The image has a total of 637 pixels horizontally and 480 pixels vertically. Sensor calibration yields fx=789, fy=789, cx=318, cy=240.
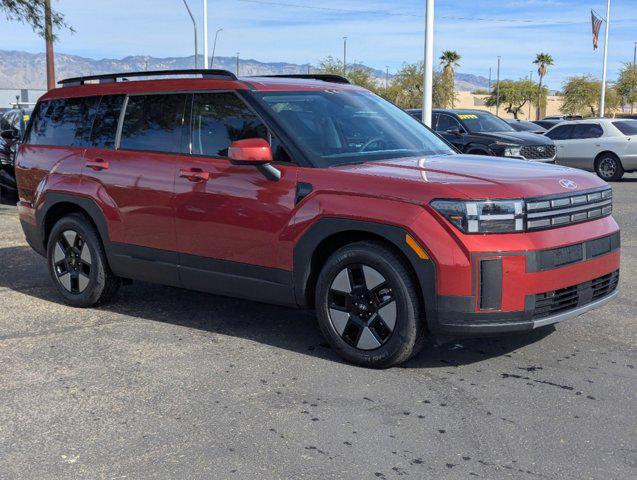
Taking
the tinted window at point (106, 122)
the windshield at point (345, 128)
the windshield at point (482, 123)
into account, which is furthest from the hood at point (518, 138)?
the tinted window at point (106, 122)

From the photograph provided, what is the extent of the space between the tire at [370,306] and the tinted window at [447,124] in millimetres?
12852

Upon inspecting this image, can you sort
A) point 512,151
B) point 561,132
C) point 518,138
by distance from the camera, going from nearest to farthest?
point 512,151 → point 518,138 → point 561,132

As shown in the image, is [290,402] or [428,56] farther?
[428,56]

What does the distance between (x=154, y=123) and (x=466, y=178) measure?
2586 mm

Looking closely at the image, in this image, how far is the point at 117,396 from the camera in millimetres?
4453

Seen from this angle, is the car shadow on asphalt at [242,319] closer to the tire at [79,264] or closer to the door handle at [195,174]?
the tire at [79,264]

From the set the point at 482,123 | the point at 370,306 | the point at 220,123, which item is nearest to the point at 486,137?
the point at 482,123

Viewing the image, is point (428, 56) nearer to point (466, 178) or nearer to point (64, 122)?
point (64, 122)

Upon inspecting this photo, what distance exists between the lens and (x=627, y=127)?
1991 cm

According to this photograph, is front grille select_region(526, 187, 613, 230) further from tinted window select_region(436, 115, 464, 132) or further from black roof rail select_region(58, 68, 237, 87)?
tinted window select_region(436, 115, 464, 132)

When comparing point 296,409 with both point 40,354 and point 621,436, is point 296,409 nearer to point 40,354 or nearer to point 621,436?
point 621,436

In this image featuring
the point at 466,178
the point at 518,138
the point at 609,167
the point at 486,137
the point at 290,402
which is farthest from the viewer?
the point at 609,167

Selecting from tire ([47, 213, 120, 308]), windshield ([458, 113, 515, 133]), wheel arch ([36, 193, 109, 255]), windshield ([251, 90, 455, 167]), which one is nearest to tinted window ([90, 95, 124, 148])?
wheel arch ([36, 193, 109, 255])

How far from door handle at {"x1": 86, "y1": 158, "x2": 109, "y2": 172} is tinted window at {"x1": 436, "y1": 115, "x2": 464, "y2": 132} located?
39.4ft
